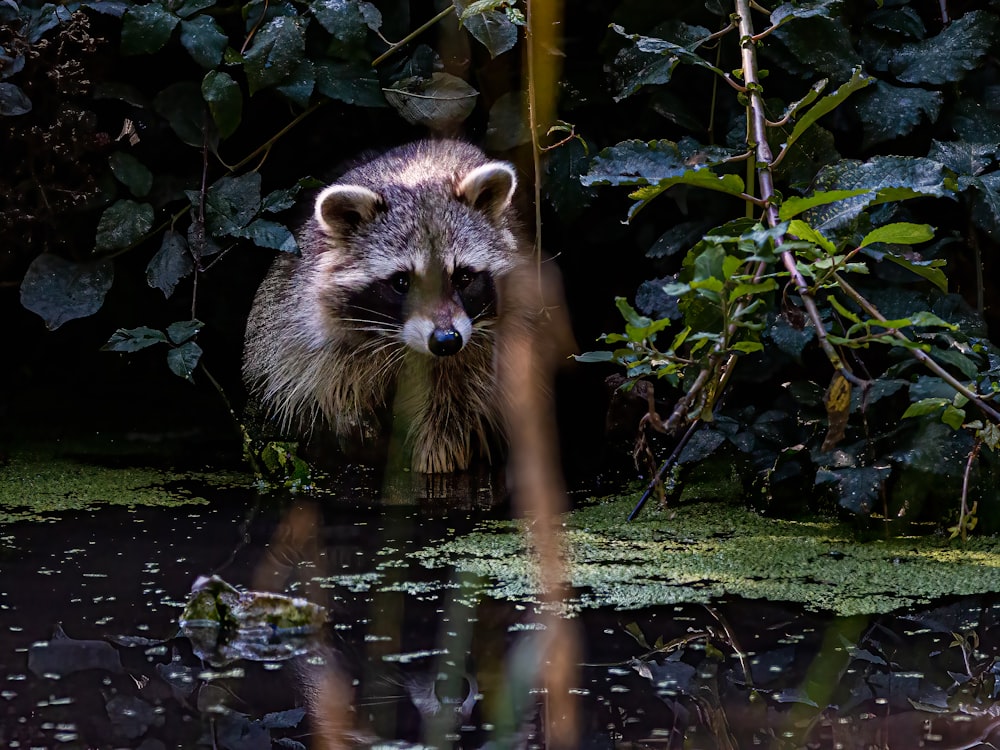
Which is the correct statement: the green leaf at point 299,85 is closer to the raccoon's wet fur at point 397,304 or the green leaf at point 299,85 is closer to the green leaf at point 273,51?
the green leaf at point 273,51

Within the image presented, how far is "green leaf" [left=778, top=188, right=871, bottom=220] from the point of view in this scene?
2381 mm

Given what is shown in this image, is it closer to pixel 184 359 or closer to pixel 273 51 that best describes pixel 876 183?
pixel 273 51

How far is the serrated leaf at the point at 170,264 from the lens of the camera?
363 cm

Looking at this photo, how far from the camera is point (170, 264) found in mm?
3650

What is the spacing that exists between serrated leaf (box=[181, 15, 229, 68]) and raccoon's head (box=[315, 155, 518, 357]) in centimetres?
50

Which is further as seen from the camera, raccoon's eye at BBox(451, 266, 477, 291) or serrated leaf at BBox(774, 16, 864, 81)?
raccoon's eye at BBox(451, 266, 477, 291)

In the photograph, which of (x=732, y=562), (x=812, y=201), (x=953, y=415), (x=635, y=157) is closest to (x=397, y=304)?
(x=635, y=157)

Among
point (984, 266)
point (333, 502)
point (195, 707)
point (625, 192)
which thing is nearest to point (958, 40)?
point (984, 266)

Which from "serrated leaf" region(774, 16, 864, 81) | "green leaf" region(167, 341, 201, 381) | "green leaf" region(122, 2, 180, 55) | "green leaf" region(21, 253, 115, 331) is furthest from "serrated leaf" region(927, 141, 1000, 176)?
"green leaf" region(21, 253, 115, 331)

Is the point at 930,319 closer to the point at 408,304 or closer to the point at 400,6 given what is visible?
the point at 408,304

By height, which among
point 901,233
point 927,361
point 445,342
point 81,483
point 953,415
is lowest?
point 81,483

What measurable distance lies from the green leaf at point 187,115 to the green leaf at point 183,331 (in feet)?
1.84

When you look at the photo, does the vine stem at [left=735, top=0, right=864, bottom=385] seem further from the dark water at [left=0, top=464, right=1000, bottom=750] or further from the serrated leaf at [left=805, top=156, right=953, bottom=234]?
the dark water at [left=0, top=464, right=1000, bottom=750]

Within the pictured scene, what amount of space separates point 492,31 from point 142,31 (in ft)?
3.33
